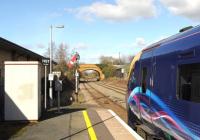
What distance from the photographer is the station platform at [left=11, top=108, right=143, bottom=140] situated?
12.2m

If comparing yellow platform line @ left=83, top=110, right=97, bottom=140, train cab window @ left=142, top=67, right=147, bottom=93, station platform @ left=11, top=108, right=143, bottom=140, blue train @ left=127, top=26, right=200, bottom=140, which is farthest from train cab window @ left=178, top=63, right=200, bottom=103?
yellow platform line @ left=83, top=110, right=97, bottom=140

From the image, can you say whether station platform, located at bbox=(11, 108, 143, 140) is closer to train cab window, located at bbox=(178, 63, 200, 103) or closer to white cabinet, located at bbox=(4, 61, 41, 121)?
white cabinet, located at bbox=(4, 61, 41, 121)

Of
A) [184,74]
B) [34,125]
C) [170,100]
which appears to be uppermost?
[184,74]

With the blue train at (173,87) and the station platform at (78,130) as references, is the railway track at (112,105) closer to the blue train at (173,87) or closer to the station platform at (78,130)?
the station platform at (78,130)

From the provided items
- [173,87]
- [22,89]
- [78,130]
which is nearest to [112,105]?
[22,89]

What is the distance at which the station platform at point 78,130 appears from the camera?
12172 mm

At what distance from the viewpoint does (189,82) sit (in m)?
7.67

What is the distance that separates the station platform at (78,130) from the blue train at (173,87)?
121 cm

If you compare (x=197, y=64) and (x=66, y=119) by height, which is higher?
(x=197, y=64)

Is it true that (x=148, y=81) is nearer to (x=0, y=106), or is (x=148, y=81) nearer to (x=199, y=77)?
(x=199, y=77)

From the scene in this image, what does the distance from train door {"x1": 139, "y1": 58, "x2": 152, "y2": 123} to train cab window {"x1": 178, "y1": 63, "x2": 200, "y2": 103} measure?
260 centimetres

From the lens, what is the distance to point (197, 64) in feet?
23.5

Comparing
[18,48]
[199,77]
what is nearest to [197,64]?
[199,77]

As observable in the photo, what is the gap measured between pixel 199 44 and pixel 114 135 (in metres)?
6.02
